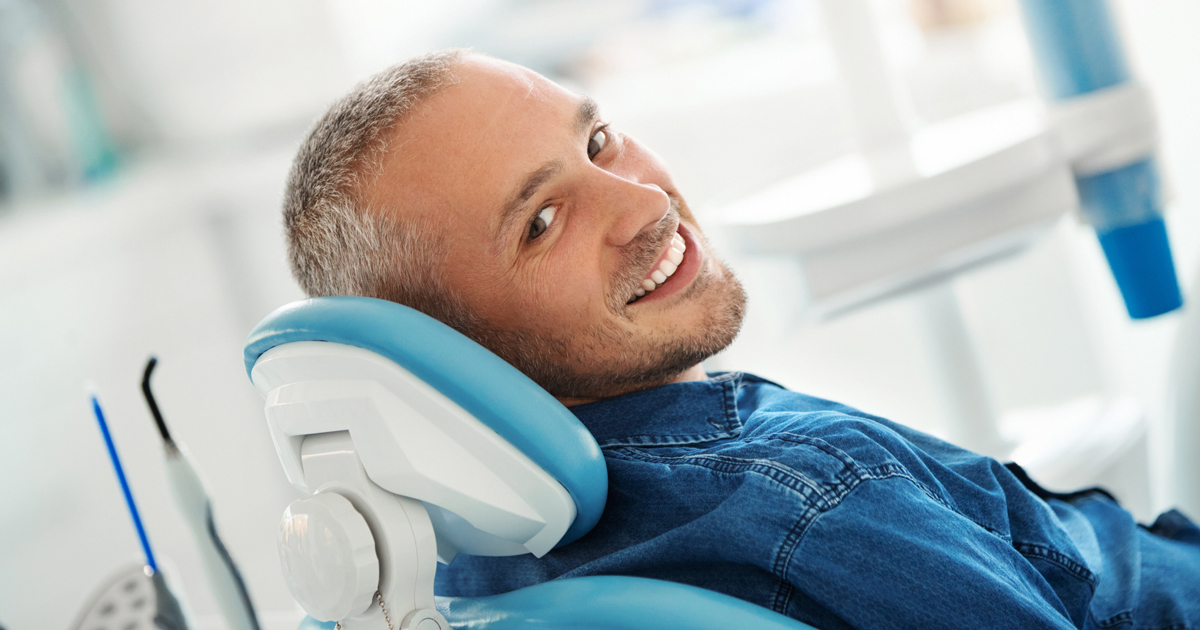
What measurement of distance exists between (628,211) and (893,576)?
421 mm

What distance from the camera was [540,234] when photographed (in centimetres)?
94

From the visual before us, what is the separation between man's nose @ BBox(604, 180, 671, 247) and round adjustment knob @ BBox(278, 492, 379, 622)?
1.22ft

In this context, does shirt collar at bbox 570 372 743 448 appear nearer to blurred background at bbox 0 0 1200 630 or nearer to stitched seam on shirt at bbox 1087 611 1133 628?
stitched seam on shirt at bbox 1087 611 1133 628

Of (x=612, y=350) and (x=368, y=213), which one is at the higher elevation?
(x=368, y=213)

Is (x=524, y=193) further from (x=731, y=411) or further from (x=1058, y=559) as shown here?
(x=1058, y=559)

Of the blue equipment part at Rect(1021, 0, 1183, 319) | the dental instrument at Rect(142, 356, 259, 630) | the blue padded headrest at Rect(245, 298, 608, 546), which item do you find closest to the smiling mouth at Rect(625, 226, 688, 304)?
the blue padded headrest at Rect(245, 298, 608, 546)

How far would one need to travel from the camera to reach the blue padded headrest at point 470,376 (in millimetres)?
708

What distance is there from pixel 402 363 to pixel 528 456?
0.12 m

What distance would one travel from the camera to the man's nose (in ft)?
3.07

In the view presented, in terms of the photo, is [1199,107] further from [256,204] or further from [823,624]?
[256,204]

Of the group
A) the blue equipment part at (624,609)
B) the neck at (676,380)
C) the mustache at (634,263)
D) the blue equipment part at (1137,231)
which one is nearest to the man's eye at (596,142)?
the mustache at (634,263)

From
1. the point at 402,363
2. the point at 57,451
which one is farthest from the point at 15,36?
the point at 402,363

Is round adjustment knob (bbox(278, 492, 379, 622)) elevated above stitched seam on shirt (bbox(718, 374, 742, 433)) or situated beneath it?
elevated above

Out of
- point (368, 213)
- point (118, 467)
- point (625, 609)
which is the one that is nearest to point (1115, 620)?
point (625, 609)
